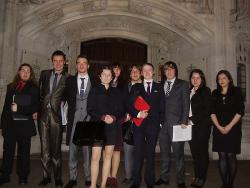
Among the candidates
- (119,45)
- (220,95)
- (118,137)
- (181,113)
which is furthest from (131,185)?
(119,45)

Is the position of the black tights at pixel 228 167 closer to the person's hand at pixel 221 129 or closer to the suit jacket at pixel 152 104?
the person's hand at pixel 221 129

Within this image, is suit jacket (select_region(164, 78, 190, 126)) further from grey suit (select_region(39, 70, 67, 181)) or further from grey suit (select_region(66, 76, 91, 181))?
grey suit (select_region(39, 70, 67, 181))

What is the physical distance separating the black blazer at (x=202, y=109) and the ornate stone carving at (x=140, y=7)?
371cm

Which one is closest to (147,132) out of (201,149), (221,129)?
(201,149)

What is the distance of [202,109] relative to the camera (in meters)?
3.98

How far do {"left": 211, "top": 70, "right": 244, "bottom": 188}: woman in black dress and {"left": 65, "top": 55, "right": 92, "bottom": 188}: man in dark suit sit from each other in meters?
1.71

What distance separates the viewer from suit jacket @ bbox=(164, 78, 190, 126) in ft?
12.8

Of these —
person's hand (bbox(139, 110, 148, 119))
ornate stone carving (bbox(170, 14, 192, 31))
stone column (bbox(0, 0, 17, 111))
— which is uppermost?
ornate stone carving (bbox(170, 14, 192, 31))

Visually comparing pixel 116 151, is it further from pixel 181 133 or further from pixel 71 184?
pixel 181 133

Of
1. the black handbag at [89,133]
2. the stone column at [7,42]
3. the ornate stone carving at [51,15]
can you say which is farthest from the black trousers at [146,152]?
the ornate stone carving at [51,15]

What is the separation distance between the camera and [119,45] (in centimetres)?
840

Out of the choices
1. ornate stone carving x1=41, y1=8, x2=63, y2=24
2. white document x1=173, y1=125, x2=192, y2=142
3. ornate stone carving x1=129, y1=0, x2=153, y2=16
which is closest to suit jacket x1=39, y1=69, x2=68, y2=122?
white document x1=173, y1=125, x2=192, y2=142

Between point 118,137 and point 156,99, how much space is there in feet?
2.23

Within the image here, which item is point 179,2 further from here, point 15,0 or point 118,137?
point 118,137
